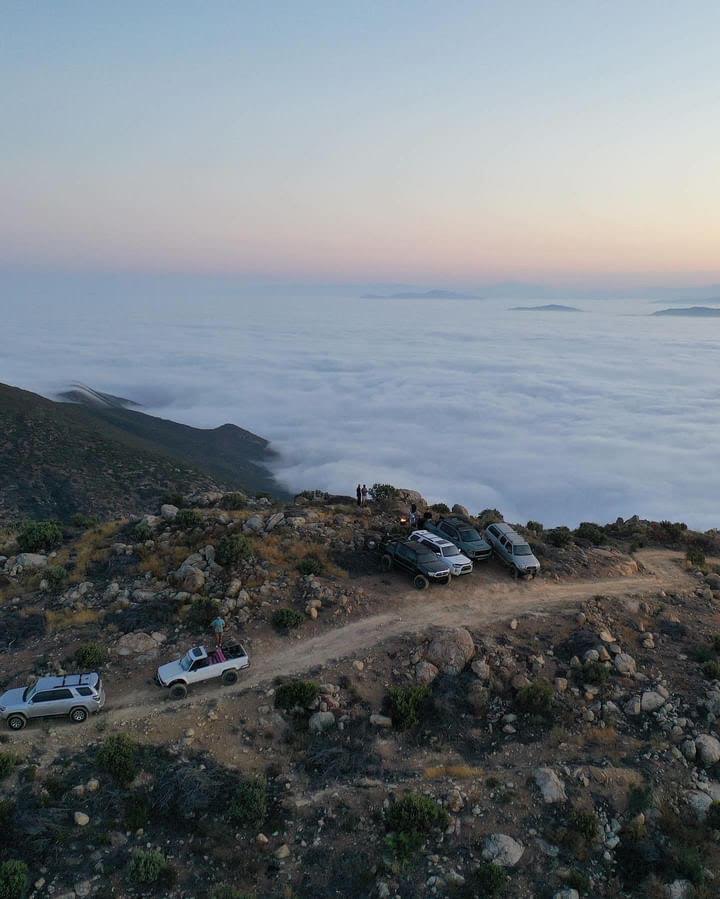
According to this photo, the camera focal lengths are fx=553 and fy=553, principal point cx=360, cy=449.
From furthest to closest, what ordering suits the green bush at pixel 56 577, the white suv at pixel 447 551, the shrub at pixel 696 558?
the shrub at pixel 696 558 → the white suv at pixel 447 551 → the green bush at pixel 56 577

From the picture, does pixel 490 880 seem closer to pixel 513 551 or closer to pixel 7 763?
pixel 7 763

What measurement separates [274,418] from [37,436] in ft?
380

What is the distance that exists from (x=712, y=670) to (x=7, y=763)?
77.9 feet

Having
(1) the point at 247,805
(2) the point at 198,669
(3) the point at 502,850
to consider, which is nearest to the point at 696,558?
(3) the point at 502,850

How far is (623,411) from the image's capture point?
18812cm

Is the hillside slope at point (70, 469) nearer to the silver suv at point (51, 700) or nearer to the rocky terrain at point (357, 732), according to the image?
the rocky terrain at point (357, 732)

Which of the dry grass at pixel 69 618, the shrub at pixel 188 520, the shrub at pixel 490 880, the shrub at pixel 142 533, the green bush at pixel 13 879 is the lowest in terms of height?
the shrub at pixel 490 880

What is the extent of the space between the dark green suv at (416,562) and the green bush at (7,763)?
54.0 ft

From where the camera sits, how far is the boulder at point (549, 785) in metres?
15.7

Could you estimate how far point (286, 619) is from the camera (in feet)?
75.0

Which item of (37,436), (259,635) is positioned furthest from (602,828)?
(37,436)

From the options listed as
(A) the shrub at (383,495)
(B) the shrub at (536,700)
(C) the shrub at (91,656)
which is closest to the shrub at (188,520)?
(C) the shrub at (91,656)

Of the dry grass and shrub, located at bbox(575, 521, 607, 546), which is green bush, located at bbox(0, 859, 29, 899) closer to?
the dry grass

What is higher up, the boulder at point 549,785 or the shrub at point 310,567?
the shrub at point 310,567
